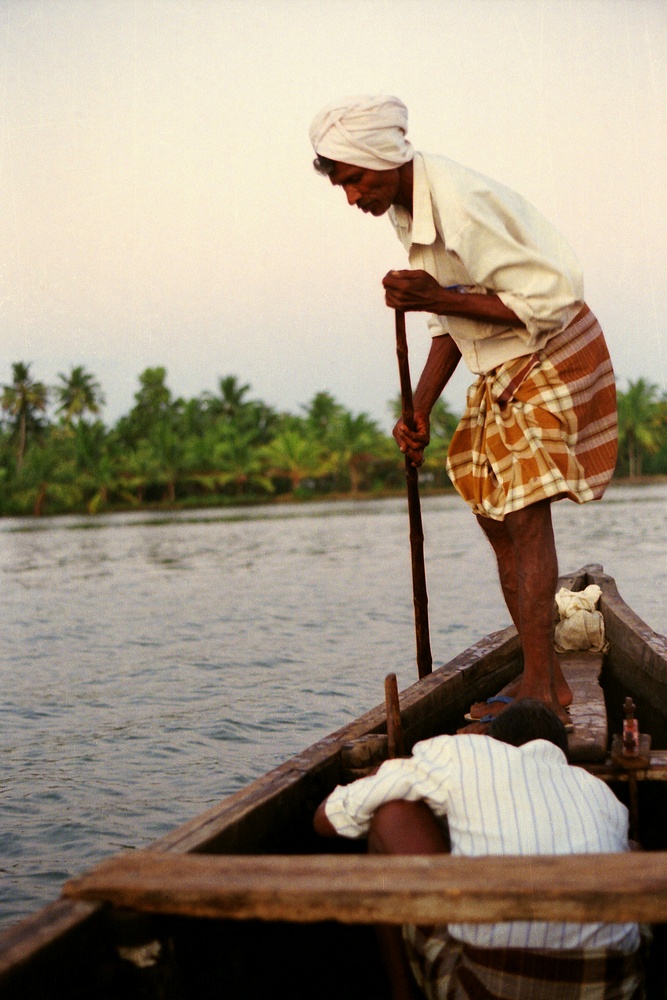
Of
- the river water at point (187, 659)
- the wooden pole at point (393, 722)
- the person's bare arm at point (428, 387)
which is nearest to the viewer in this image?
the wooden pole at point (393, 722)

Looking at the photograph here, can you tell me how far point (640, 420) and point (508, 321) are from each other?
41.1 metres

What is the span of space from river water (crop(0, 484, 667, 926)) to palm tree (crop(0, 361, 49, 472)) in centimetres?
2407

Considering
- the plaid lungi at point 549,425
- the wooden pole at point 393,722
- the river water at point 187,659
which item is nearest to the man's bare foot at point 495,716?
the wooden pole at point 393,722

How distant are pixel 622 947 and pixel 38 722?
499cm

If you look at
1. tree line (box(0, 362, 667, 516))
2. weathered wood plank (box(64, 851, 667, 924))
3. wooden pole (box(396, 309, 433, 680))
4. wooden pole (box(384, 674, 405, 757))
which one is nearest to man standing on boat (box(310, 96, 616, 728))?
wooden pole (box(396, 309, 433, 680))

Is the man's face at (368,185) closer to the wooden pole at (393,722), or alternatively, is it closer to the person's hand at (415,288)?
the person's hand at (415,288)

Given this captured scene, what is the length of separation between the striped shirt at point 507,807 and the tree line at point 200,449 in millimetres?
37772

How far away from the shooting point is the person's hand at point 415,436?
9.66 ft

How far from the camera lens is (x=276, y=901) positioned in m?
1.44

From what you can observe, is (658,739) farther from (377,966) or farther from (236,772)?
(236,772)

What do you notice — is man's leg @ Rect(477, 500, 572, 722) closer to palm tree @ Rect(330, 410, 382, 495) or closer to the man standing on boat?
the man standing on boat

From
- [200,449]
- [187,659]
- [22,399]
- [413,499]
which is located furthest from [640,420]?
[413,499]

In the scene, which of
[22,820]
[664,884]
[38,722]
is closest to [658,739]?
[664,884]

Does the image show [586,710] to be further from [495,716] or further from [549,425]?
[549,425]
